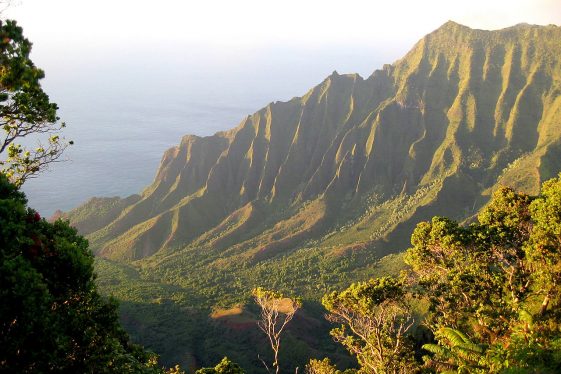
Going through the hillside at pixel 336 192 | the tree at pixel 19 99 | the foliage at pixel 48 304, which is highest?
the tree at pixel 19 99

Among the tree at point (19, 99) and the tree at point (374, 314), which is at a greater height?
the tree at point (19, 99)

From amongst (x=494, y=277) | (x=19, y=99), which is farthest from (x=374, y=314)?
(x=19, y=99)

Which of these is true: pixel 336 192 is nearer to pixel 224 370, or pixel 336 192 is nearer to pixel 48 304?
pixel 224 370

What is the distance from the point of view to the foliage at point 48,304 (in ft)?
35.2

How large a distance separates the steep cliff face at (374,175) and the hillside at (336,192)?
55cm

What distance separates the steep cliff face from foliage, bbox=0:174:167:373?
4789 inches

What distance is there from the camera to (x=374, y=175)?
180 m

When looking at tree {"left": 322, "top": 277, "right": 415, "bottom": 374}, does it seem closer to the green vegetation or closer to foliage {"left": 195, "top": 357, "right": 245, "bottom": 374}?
the green vegetation

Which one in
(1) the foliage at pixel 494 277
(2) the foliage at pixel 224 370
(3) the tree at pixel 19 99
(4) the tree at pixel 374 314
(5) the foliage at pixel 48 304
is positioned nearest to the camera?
(5) the foliage at pixel 48 304

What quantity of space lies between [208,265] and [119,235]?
52.0 m

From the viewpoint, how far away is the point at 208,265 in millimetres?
135000

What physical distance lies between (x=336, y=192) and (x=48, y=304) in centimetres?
16809

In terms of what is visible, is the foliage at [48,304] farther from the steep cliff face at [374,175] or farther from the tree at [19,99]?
the steep cliff face at [374,175]

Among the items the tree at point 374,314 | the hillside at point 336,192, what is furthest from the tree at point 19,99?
the hillside at point 336,192
